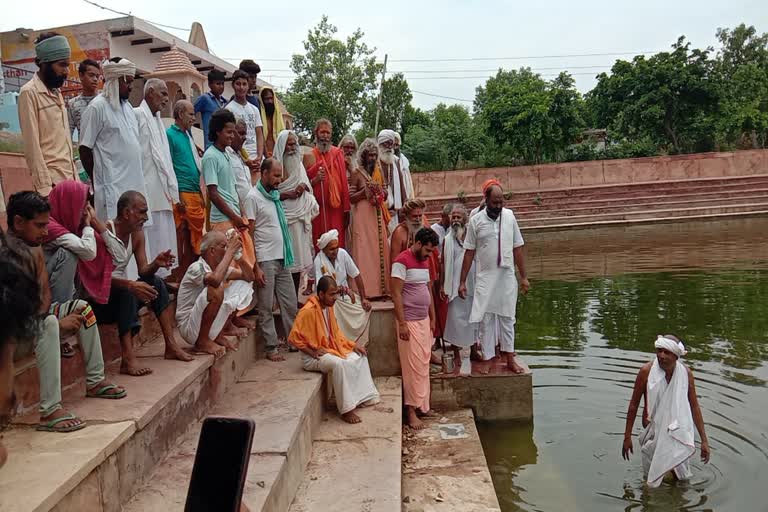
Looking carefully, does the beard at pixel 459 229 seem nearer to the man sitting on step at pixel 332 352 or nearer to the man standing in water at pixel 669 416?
the man sitting on step at pixel 332 352

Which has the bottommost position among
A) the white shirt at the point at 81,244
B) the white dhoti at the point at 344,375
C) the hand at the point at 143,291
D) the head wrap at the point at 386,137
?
the white dhoti at the point at 344,375

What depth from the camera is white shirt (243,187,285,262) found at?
563 centimetres

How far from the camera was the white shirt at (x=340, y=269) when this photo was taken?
231 inches

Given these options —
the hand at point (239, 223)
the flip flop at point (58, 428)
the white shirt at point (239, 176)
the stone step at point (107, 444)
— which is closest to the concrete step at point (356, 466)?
the stone step at point (107, 444)

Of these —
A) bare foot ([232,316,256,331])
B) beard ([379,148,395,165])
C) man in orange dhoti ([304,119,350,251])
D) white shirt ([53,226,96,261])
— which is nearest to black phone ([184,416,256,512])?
white shirt ([53,226,96,261])

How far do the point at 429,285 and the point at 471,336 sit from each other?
0.85 metres

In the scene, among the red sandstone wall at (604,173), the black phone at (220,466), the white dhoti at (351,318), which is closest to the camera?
the black phone at (220,466)

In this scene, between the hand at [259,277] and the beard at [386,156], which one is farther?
the beard at [386,156]

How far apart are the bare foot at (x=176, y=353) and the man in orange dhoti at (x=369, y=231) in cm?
303

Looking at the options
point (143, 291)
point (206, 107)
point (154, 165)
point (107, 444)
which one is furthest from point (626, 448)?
point (206, 107)

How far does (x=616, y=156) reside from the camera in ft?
109

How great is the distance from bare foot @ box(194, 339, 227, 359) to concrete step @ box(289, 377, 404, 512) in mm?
965

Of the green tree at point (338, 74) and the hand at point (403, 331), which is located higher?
Answer: the green tree at point (338, 74)

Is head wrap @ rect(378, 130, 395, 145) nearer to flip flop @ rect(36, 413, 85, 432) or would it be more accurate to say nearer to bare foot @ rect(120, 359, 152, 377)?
bare foot @ rect(120, 359, 152, 377)
